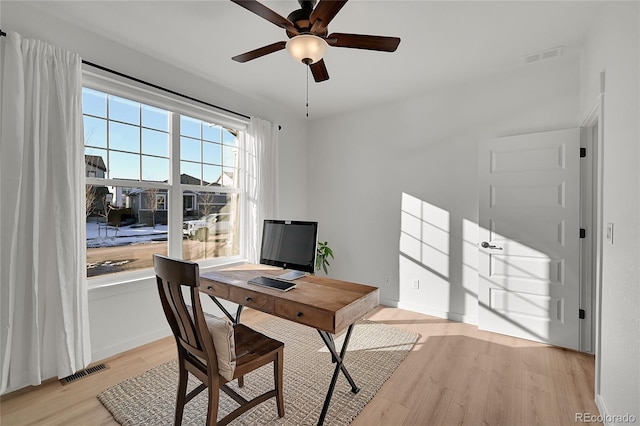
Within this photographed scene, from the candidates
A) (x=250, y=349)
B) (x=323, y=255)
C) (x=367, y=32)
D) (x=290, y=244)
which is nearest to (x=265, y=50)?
(x=367, y=32)

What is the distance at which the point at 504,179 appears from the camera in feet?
9.68

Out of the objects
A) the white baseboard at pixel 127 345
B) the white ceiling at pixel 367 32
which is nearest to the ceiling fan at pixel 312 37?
the white ceiling at pixel 367 32

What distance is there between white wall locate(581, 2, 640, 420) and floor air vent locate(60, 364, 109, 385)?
10.8 ft

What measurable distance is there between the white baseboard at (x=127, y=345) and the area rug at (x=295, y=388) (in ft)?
1.57

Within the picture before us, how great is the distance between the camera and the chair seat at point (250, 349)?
1558 millimetres

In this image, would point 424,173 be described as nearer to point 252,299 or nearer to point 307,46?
point 307,46

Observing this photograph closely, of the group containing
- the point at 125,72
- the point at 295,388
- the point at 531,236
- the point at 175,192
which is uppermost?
the point at 125,72

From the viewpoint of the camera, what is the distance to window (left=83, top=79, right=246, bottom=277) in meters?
2.53

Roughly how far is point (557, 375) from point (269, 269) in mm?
2360

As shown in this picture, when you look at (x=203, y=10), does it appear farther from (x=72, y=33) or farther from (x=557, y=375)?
(x=557, y=375)

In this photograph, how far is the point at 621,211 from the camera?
1600mm

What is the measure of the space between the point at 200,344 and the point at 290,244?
37.0 inches

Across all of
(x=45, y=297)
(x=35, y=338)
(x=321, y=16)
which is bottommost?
(x=35, y=338)

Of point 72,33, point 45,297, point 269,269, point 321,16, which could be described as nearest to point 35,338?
point 45,297
